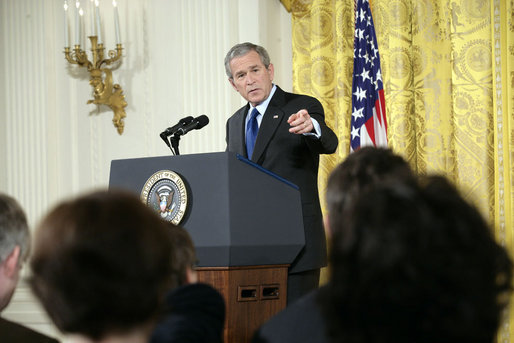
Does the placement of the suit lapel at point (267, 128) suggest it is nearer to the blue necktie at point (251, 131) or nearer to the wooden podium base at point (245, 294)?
the blue necktie at point (251, 131)

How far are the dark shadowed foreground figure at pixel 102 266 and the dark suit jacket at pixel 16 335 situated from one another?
50 centimetres

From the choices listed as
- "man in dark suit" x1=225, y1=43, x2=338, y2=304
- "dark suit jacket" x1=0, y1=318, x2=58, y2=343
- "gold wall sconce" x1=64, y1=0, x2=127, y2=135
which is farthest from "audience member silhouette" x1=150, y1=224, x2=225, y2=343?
"gold wall sconce" x1=64, y1=0, x2=127, y2=135

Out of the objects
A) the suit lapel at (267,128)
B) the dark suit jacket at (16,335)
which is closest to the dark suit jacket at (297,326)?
the dark suit jacket at (16,335)

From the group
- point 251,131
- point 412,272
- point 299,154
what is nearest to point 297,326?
point 412,272

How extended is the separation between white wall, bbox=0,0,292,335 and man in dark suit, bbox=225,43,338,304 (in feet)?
5.27

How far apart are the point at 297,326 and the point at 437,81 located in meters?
3.51

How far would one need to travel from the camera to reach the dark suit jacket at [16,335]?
1.50 meters

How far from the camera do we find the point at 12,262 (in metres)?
1.61

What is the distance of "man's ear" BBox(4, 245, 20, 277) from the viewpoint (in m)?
1.61

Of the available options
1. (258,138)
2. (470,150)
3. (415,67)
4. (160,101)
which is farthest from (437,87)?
(160,101)

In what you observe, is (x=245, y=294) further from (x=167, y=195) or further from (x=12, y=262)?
(x=12, y=262)

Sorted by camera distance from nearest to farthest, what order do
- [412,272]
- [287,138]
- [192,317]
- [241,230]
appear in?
[412,272] < [192,317] < [241,230] < [287,138]

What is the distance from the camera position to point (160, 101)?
547 cm

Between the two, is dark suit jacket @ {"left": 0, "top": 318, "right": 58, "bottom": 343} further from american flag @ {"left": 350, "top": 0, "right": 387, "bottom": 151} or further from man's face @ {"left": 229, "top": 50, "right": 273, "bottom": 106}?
american flag @ {"left": 350, "top": 0, "right": 387, "bottom": 151}
